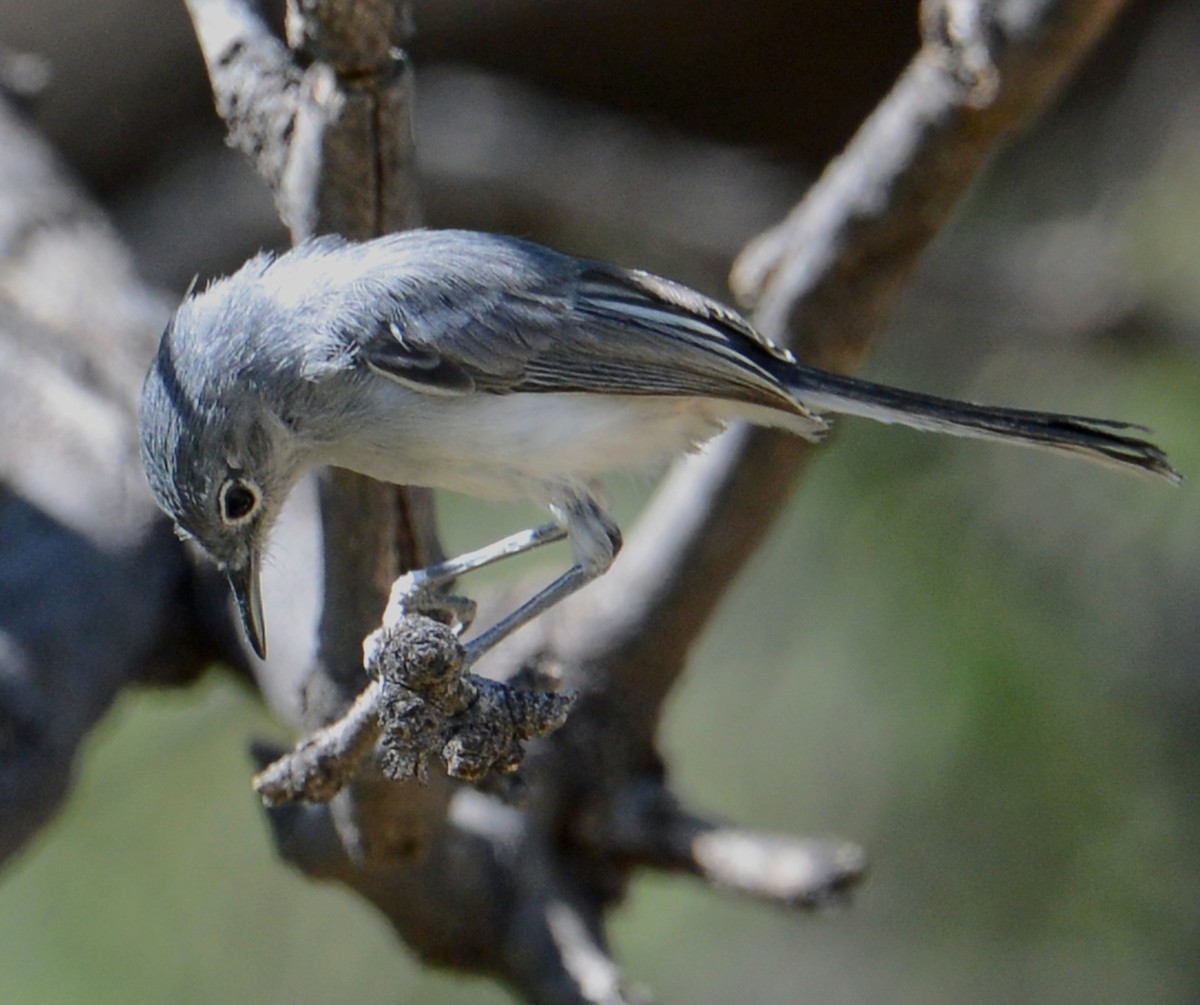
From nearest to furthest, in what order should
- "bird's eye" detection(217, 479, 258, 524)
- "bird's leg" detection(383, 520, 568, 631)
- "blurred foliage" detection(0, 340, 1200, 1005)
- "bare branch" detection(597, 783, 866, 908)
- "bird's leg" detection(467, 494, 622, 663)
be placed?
"bird's leg" detection(383, 520, 568, 631) < "bird's eye" detection(217, 479, 258, 524) < "bird's leg" detection(467, 494, 622, 663) < "bare branch" detection(597, 783, 866, 908) < "blurred foliage" detection(0, 340, 1200, 1005)

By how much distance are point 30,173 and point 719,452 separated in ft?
7.08

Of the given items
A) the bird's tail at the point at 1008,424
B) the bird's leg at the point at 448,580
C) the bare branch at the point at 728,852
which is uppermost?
the bird's tail at the point at 1008,424

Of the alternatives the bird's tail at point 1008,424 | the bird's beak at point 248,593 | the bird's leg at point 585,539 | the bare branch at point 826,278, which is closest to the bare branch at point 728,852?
the bare branch at point 826,278

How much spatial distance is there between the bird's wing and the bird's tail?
0.38ft

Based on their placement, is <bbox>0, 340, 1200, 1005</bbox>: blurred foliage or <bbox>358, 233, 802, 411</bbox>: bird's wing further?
<bbox>0, 340, 1200, 1005</bbox>: blurred foliage

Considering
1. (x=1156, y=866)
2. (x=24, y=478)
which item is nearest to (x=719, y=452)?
(x=24, y=478)

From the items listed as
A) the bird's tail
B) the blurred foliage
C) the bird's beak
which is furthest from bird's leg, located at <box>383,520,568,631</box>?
the blurred foliage

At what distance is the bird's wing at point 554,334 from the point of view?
2180 mm

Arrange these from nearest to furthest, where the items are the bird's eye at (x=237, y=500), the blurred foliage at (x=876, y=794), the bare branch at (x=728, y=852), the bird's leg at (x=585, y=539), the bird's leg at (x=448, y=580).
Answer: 1. the bird's leg at (x=448, y=580)
2. the bird's eye at (x=237, y=500)
3. the bird's leg at (x=585, y=539)
4. the bare branch at (x=728, y=852)
5. the blurred foliage at (x=876, y=794)

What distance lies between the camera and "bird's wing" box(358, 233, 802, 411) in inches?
85.8

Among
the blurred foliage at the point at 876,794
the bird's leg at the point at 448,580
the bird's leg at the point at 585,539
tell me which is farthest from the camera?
the blurred foliage at the point at 876,794

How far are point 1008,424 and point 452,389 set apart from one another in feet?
2.64

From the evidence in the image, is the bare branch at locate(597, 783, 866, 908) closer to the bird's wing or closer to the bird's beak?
the bird's wing

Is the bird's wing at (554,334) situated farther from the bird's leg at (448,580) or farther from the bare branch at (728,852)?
the bare branch at (728,852)
